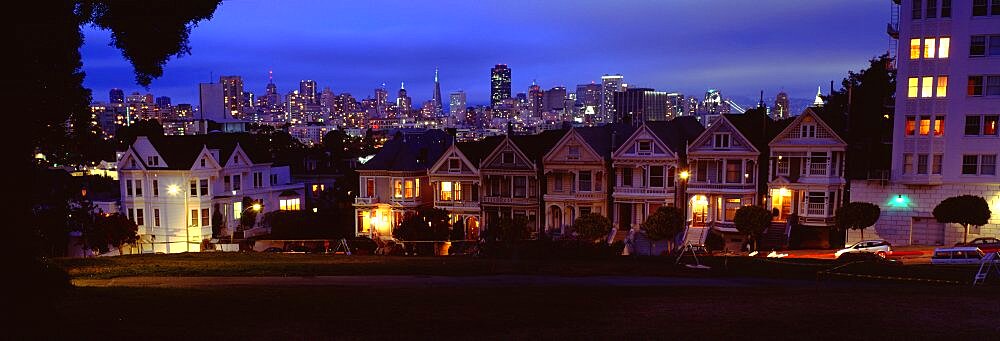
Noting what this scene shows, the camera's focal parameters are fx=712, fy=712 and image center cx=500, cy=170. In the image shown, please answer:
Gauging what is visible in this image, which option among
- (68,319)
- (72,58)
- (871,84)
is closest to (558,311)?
(68,319)

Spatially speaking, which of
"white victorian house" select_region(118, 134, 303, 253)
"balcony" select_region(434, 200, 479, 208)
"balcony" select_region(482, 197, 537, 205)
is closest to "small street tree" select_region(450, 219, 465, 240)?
"balcony" select_region(434, 200, 479, 208)

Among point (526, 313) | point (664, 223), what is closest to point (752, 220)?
point (664, 223)

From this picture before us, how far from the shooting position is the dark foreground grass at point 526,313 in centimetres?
1441

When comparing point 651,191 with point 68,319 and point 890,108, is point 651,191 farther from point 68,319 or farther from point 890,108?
point 68,319

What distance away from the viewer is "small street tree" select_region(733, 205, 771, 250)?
43.1m

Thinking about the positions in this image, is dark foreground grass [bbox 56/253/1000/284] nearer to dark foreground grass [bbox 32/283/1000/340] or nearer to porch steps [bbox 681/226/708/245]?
dark foreground grass [bbox 32/283/1000/340]

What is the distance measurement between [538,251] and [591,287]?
39.1ft

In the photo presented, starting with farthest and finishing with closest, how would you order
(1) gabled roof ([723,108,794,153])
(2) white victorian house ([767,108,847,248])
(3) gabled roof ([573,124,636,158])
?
1. (3) gabled roof ([573,124,636,158])
2. (1) gabled roof ([723,108,794,153])
3. (2) white victorian house ([767,108,847,248])

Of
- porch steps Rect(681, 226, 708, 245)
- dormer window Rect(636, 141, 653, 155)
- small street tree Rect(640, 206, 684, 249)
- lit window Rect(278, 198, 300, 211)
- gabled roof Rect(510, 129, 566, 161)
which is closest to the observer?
small street tree Rect(640, 206, 684, 249)

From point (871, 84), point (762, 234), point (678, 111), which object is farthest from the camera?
point (678, 111)

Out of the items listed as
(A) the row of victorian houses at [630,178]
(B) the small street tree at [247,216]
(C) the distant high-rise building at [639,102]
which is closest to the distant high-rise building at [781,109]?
(C) the distant high-rise building at [639,102]

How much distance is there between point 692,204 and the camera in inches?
1954

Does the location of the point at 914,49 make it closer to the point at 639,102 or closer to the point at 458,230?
the point at 458,230

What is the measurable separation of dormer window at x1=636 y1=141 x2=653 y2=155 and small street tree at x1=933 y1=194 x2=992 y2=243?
57.4 feet
